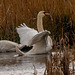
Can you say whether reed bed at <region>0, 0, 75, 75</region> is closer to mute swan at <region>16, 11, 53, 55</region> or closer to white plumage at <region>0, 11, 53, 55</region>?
white plumage at <region>0, 11, 53, 55</region>

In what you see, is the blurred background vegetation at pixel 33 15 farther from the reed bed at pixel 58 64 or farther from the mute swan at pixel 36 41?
the reed bed at pixel 58 64

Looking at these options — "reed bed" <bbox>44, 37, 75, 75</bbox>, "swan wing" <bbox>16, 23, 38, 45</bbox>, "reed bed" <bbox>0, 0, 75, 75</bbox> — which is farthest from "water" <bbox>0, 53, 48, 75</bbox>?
"reed bed" <bbox>0, 0, 75, 75</bbox>

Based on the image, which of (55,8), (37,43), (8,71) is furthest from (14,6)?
(8,71)

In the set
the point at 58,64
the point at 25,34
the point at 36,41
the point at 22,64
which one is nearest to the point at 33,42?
the point at 36,41

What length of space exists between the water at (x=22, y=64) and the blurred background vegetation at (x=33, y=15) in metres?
2.20

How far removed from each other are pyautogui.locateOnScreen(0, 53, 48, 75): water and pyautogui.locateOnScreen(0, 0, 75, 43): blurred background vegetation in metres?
2.20

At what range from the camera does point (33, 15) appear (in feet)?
41.4

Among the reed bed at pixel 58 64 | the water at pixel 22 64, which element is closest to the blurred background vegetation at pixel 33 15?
the water at pixel 22 64

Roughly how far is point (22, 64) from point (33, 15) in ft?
14.4

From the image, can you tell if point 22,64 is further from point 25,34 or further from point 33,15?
point 33,15

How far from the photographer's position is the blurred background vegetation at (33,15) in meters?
11.9

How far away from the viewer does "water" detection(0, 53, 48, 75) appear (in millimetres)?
7387

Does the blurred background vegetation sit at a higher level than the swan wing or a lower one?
higher

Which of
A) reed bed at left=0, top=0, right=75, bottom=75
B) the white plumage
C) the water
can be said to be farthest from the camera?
reed bed at left=0, top=0, right=75, bottom=75
